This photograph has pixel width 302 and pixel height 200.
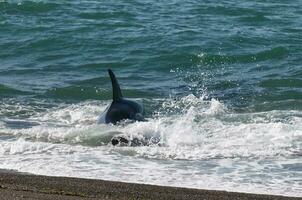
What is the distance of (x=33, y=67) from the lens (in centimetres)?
1884

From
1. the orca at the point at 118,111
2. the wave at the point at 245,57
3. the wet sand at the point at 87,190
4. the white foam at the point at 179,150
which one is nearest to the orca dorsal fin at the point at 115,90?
the orca at the point at 118,111

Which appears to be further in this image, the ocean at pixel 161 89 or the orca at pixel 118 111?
the orca at pixel 118 111

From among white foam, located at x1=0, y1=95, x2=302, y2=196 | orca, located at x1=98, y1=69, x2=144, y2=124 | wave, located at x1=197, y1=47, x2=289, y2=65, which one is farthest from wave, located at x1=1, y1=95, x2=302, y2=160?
wave, located at x1=197, y1=47, x2=289, y2=65

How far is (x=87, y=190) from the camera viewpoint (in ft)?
27.6

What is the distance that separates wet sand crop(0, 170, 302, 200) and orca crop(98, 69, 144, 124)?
3.11m

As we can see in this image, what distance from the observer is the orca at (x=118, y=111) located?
12258 mm

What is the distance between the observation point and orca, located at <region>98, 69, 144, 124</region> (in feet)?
40.2

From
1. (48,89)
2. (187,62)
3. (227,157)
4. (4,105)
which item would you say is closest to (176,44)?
(187,62)

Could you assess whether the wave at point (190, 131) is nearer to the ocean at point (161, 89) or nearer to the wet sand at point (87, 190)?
the ocean at point (161, 89)

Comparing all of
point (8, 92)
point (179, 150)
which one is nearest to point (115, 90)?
point (179, 150)

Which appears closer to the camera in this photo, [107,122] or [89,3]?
[107,122]

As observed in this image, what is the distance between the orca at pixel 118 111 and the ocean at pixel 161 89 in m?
0.20

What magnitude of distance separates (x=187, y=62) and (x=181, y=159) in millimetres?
9119

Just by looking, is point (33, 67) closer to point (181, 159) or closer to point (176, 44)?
point (176, 44)
